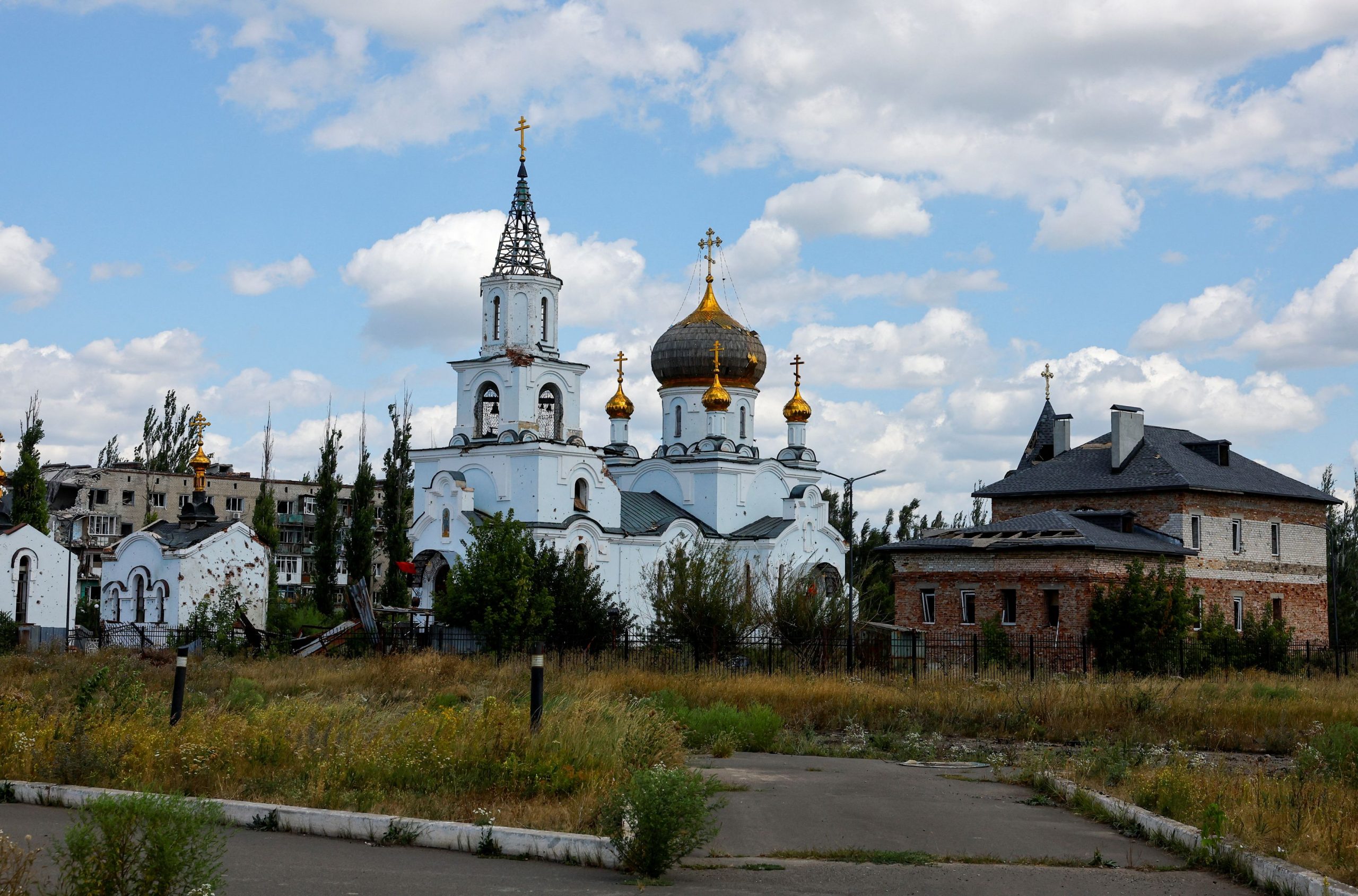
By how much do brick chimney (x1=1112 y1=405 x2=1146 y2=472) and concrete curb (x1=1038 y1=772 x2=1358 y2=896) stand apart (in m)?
30.3

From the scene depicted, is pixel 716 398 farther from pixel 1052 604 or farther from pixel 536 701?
pixel 536 701

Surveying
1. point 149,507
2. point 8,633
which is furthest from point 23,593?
point 149,507

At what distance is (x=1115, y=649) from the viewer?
3359 centimetres

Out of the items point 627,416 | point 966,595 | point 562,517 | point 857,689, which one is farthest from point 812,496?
point 857,689

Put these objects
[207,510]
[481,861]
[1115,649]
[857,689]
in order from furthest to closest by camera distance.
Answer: [207,510] → [1115,649] → [857,689] → [481,861]

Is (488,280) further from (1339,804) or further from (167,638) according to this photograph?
(1339,804)

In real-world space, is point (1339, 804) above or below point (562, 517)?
below

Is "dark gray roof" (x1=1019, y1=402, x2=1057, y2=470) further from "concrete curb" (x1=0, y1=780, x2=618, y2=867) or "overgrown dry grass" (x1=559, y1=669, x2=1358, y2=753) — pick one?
"concrete curb" (x1=0, y1=780, x2=618, y2=867)

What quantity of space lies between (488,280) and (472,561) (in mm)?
14060

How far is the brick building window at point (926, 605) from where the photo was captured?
122ft

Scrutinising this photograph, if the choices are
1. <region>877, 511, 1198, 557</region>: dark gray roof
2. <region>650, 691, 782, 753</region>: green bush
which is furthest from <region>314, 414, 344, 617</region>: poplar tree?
<region>650, 691, 782, 753</region>: green bush

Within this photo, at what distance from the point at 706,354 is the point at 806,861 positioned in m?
45.5

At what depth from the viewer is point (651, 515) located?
5084 centimetres

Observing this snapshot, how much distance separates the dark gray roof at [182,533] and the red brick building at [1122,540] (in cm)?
1912
